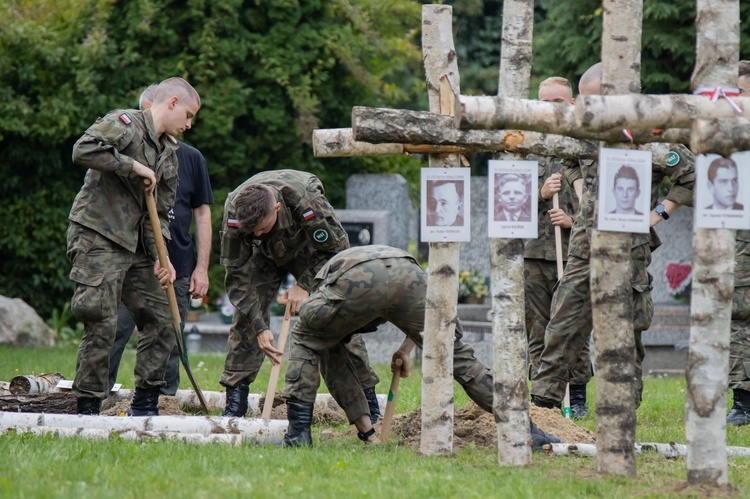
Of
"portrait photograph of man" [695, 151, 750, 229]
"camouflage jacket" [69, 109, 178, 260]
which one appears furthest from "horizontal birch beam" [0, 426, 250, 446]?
"portrait photograph of man" [695, 151, 750, 229]

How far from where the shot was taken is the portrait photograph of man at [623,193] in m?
4.94

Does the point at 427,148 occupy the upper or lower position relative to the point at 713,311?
upper

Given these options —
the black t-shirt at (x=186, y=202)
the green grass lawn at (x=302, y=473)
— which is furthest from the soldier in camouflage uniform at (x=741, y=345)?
the black t-shirt at (x=186, y=202)

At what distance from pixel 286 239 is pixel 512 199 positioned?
81.4 inches

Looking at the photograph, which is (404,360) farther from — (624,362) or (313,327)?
(624,362)

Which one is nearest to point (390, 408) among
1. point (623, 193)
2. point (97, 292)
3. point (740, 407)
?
point (97, 292)

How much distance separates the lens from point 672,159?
6684 mm

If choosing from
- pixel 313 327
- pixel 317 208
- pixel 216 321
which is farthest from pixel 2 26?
pixel 313 327

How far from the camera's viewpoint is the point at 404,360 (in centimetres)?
636

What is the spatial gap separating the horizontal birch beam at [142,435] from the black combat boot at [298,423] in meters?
0.22

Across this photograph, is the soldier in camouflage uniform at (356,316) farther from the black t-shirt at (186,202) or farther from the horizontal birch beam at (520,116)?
the black t-shirt at (186,202)

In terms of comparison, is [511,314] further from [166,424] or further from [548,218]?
[548,218]

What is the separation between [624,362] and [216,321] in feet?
32.5

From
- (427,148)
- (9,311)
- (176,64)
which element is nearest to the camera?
(427,148)
